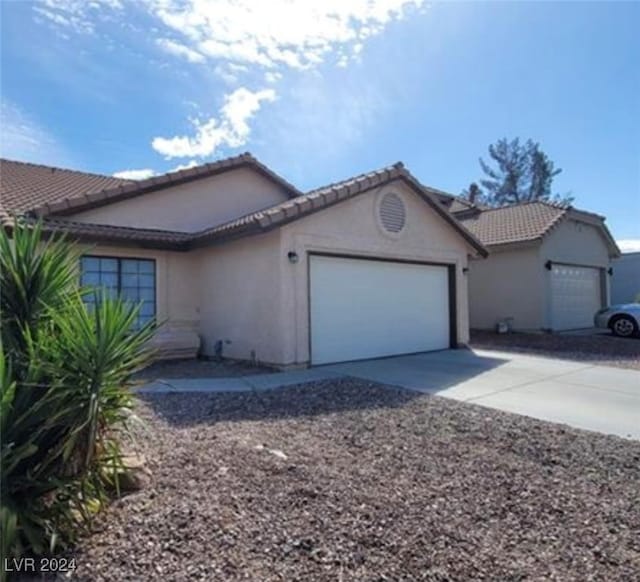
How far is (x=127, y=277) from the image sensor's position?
13172mm

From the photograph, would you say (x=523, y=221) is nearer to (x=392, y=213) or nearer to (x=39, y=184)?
(x=392, y=213)

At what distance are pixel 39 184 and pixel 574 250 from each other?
851 inches

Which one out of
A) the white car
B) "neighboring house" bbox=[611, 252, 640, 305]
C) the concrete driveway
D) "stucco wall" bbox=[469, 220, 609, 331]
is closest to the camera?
the concrete driveway

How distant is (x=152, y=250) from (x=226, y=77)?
506 centimetres

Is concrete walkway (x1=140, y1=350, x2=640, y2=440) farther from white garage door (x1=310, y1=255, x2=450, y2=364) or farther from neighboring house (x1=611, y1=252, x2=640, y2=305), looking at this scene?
neighboring house (x1=611, y1=252, x2=640, y2=305)

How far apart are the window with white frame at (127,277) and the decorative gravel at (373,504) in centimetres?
673

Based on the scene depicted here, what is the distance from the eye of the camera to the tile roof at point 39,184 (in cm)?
1309

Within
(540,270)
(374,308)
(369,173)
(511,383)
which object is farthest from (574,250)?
(511,383)

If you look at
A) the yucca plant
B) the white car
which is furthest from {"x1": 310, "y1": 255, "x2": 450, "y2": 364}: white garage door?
the white car

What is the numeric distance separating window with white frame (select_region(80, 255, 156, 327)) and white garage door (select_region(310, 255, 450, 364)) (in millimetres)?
4505

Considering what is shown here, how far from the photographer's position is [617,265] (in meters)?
31.9

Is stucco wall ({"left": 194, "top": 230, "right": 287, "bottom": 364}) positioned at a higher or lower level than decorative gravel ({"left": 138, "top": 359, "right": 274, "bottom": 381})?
higher

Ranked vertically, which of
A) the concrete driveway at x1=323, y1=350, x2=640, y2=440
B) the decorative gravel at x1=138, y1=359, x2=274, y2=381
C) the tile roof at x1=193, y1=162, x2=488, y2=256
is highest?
the tile roof at x1=193, y1=162, x2=488, y2=256

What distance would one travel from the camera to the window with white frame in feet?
41.3
